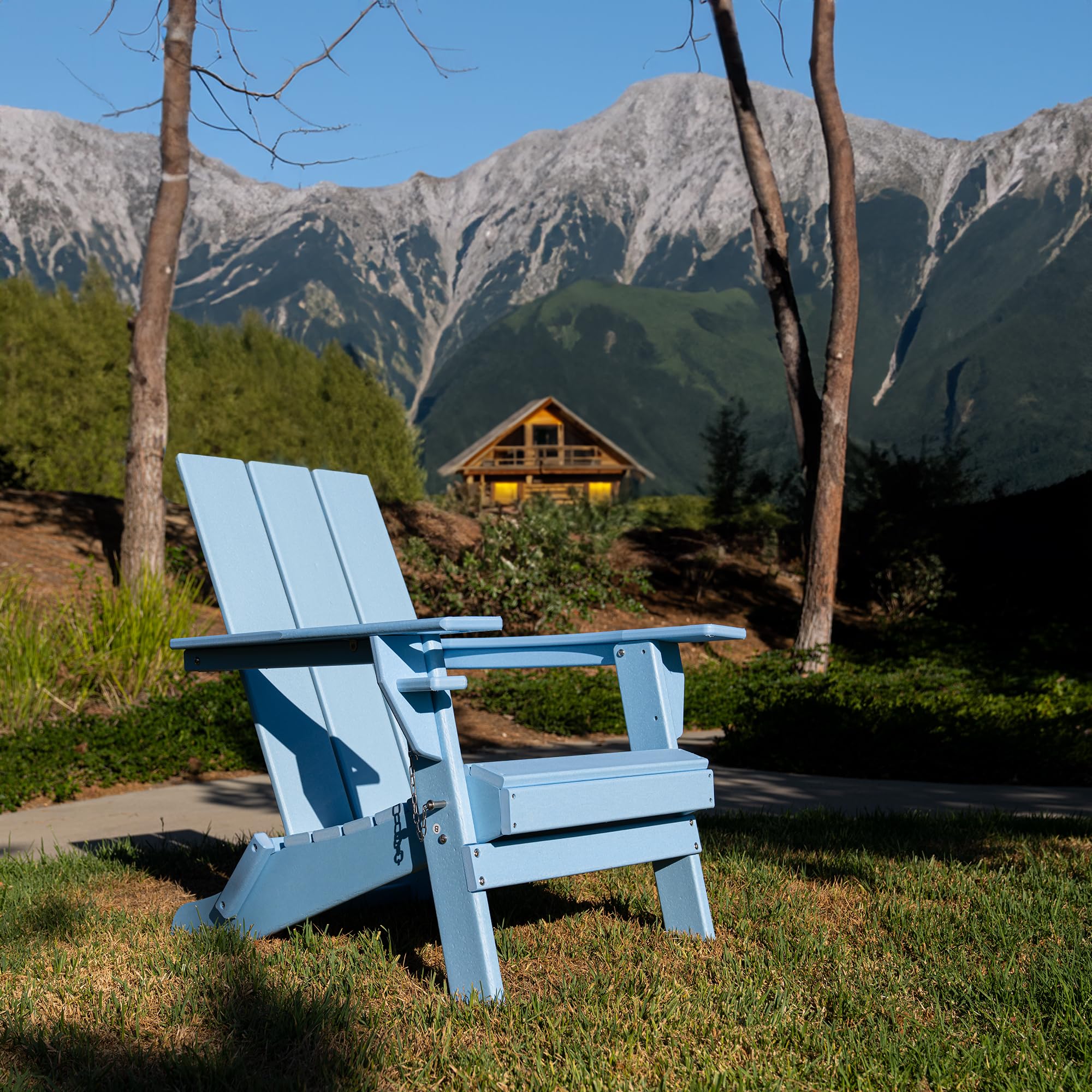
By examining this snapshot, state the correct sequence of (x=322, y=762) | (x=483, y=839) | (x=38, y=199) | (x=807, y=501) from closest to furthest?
1. (x=483, y=839)
2. (x=322, y=762)
3. (x=807, y=501)
4. (x=38, y=199)

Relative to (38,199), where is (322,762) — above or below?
below

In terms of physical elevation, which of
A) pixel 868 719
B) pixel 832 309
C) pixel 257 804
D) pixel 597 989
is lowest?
pixel 868 719

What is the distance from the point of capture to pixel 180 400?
67.6 feet

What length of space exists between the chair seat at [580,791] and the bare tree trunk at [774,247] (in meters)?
6.79

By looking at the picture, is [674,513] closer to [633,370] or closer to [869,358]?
[869,358]

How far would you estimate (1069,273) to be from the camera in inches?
1785

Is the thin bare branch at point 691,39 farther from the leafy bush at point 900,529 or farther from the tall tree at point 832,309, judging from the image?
the leafy bush at point 900,529

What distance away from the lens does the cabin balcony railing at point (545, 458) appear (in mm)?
30766

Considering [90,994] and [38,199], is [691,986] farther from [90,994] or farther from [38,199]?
[38,199]

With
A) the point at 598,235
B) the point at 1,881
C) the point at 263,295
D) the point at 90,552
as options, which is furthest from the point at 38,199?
the point at 1,881

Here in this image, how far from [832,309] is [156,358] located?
551cm

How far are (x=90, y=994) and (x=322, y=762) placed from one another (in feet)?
2.59

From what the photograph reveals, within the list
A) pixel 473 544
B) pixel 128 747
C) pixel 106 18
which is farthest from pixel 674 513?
pixel 128 747

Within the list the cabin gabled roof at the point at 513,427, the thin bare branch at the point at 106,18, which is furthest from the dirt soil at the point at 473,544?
the cabin gabled roof at the point at 513,427
